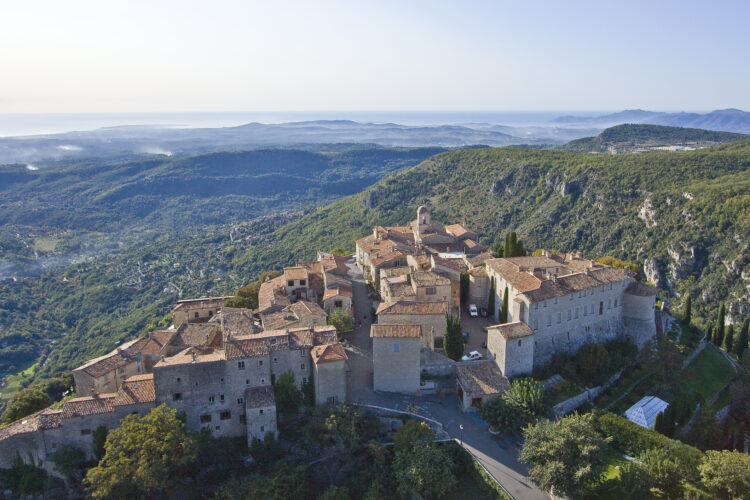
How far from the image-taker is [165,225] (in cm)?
18012

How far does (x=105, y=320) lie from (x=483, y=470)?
9233 cm

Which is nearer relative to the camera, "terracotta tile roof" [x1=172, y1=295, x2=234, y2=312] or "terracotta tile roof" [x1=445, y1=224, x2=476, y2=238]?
"terracotta tile roof" [x1=172, y1=295, x2=234, y2=312]

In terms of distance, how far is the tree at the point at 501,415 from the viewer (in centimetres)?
3219

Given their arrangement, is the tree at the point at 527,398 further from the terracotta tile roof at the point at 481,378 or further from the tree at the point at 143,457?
the tree at the point at 143,457

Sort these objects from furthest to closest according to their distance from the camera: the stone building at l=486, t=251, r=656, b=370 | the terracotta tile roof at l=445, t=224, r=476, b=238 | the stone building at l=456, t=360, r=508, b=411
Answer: the terracotta tile roof at l=445, t=224, r=476, b=238 < the stone building at l=486, t=251, r=656, b=370 < the stone building at l=456, t=360, r=508, b=411

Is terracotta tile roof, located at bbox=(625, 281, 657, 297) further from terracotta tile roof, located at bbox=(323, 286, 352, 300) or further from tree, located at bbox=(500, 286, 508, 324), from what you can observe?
terracotta tile roof, located at bbox=(323, 286, 352, 300)

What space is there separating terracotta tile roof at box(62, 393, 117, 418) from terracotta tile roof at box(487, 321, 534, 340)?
26.9 metres

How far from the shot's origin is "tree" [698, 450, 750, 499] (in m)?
27.4

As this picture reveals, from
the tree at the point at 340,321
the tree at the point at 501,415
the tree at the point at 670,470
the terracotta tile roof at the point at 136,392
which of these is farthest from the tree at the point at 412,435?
the terracotta tile roof at the point at 136,392

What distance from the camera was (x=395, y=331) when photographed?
34.9 meters

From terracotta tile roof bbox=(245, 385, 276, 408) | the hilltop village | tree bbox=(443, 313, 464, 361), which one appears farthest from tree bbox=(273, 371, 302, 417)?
tree bbox=(443, 313, 464, 361)

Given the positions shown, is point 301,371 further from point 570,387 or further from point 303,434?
point 570,387

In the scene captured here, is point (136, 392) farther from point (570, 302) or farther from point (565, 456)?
point (570, 302)

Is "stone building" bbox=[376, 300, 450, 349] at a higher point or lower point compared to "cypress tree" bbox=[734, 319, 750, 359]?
higher
